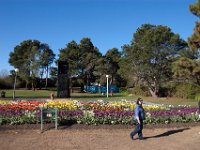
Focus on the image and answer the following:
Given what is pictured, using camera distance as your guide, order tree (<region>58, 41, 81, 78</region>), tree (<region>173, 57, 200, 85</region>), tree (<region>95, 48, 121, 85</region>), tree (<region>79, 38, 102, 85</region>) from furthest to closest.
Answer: tree (<region>79, 38, 102, 85</region>) < tree (<region>58, 41, 81, 78</region>) < tree (<region>95, 48, 121, 85</region>) < tree (<region>173, 57, 200, 85</region>)

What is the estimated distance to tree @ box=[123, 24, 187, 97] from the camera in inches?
1689

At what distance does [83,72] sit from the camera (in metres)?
69.2

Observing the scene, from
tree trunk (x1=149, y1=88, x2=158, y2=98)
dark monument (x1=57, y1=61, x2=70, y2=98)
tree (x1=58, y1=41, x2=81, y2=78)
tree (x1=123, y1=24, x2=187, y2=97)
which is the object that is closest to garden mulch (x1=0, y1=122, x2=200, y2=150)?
dark monument (x1=57, y1=61, x2=70, y2=98)

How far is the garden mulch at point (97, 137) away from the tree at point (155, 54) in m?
29.3

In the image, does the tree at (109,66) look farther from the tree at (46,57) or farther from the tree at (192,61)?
the tree at (192,61)

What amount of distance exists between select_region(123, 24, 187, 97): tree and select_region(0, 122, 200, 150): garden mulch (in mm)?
29266

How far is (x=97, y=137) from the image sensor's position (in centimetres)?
1145

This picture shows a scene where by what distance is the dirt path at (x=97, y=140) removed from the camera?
996 cm

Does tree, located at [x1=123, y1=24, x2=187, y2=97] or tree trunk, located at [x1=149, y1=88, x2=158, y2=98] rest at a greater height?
tree, located at [x1=123, y1=24, x2=187, y2=97]

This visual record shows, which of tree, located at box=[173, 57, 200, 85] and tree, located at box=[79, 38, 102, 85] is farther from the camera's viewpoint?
tree, located at box=[79, 38, 102, 85]

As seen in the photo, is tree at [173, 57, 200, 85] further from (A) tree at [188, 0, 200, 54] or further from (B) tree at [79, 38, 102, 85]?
(B) tree at [79, 38, 102, 85]

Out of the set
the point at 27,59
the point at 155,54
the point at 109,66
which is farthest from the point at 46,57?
the point at 155,54

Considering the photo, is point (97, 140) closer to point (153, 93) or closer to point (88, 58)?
point (153, 93)

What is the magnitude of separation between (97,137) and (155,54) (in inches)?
1277
